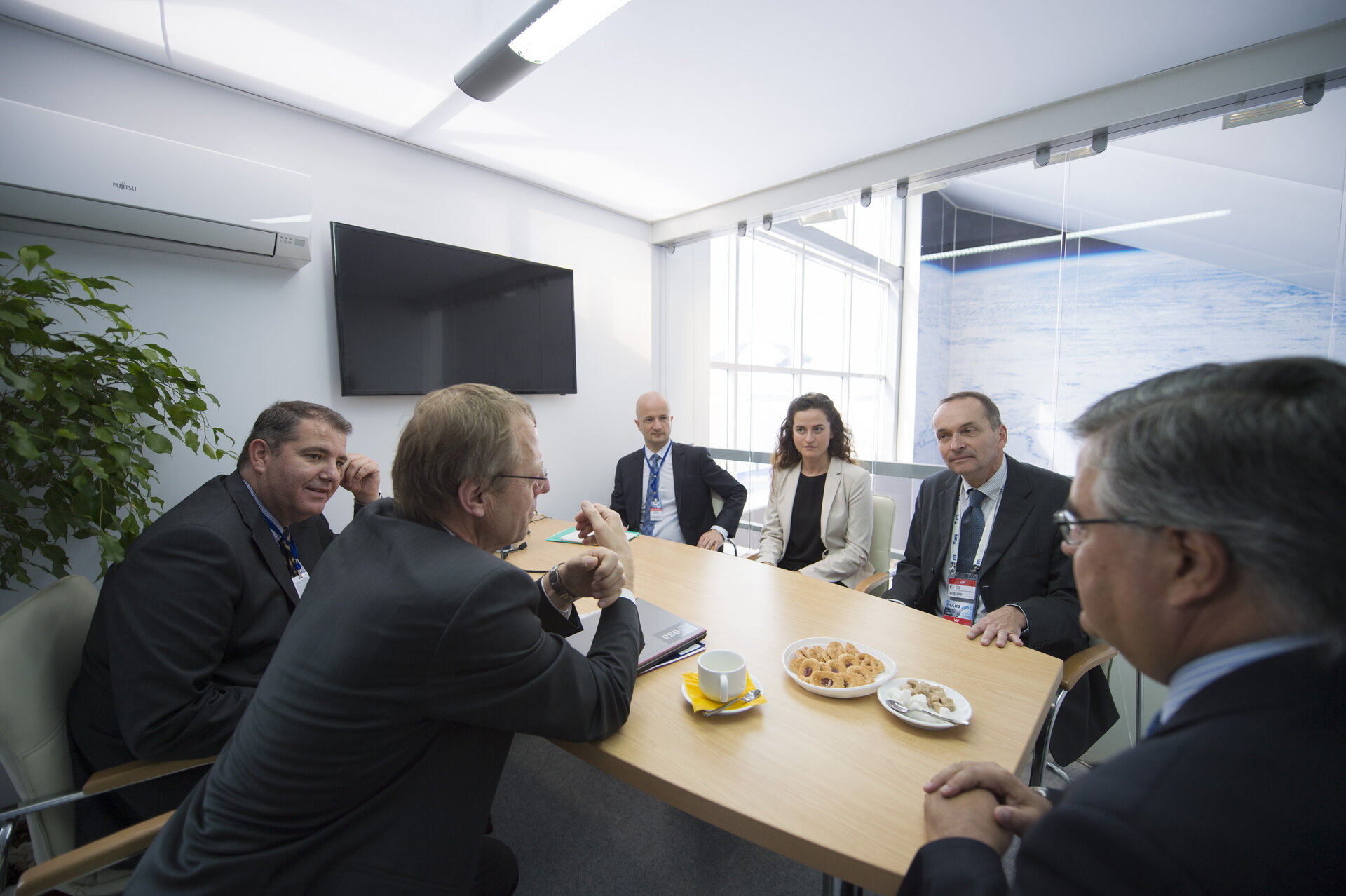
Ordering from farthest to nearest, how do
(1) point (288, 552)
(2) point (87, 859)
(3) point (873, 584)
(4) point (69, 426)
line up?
1. (3) point (873, 584)
2. (1) point (288, 552)
3. (4) point (69, 426)
4. (2) point (87, 859)

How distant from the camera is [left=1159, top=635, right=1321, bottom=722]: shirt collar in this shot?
0.51m

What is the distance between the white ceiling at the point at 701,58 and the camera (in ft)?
6.61

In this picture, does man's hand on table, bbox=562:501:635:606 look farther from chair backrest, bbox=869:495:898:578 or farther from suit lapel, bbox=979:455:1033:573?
chair backrest, bbox=869:495:898:578

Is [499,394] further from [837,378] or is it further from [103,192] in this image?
[837,378]

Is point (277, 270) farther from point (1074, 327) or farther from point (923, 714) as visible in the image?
point (1074, 327)

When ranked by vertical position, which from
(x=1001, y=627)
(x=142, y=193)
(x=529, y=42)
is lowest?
(x=1001, y=627)

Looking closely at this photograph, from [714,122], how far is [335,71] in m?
1.81

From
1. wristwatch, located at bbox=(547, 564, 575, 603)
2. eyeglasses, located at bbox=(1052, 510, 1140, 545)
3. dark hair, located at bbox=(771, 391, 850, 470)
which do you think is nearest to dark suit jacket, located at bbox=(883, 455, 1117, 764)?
dark hair, located at bbox=(771, 391, 850, 470)

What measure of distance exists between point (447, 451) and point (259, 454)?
106 centimetres

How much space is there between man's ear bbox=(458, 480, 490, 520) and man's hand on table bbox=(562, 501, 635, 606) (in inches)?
10.2

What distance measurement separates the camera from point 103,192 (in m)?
2.07

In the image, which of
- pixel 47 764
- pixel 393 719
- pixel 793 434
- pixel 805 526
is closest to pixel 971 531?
pixel 805 526

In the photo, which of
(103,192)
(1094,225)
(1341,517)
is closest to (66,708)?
(103,192)

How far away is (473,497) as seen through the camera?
3.64 ft
